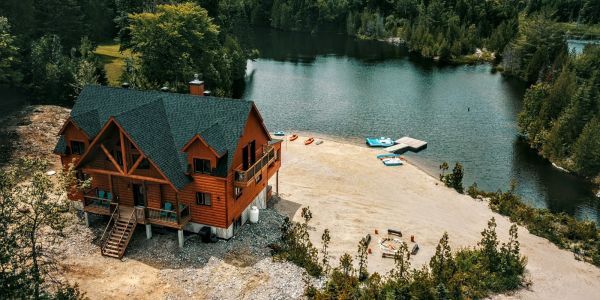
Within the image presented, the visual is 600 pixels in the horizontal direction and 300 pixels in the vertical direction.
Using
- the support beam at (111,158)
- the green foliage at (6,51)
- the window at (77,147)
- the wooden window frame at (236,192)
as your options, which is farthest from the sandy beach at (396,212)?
the green foliage at (6,51)

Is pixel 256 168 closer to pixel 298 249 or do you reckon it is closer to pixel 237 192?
pixel 237 192

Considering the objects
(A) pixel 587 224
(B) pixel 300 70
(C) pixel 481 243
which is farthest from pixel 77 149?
(B) pixel 300 70

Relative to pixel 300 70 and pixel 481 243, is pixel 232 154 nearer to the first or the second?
pixel 481 243

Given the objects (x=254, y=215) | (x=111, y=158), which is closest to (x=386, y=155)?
(x=254, y=215)

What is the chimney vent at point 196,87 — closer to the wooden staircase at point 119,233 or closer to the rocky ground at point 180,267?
the wooden staircase at point 119,233

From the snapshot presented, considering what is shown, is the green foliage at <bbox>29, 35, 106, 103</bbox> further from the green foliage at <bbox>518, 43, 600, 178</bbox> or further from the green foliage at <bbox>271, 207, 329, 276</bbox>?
the green foliage at <bbox>518, 43, 600, 178</bbox>

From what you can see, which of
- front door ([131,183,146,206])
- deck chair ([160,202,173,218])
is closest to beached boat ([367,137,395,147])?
deck chair ([160,202,173,218])
